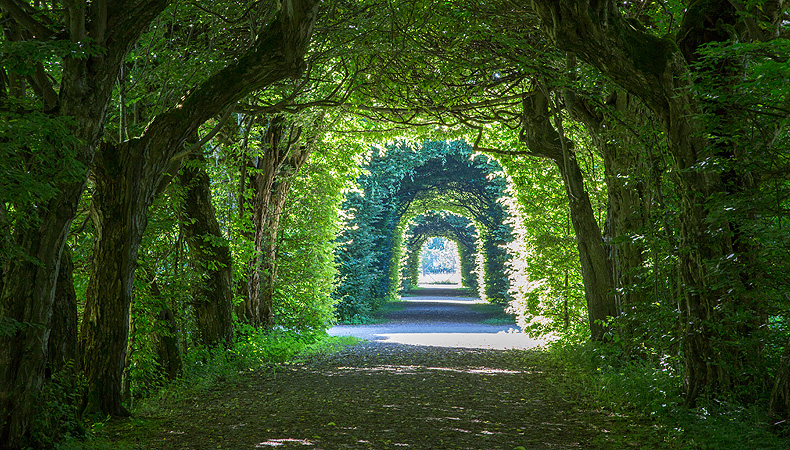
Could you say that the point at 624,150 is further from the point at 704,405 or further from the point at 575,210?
the point at 704,405

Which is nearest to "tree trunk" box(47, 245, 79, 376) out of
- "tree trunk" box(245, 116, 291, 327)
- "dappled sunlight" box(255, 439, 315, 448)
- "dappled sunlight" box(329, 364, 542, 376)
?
"dappled sunlight" box(255, 439, 315, 448)

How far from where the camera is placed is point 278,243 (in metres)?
13.3

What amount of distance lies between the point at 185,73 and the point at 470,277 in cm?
3861

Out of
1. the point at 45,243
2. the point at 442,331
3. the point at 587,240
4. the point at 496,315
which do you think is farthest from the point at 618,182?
the point at 496,315

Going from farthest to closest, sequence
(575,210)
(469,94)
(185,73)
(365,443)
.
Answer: (469,94) → (575,210) → (185,73) → (365,443)

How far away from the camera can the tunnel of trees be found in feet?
13.1

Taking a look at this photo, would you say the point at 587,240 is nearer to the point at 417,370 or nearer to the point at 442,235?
the point at 417,370

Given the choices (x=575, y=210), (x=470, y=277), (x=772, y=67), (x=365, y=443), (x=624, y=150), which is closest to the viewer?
(x=772, y=67)

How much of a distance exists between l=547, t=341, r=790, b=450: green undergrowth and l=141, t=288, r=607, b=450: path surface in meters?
0.24

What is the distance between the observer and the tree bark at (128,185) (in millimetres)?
5238

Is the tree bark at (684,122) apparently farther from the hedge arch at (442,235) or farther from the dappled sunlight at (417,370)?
the hedge arch at (442,235)

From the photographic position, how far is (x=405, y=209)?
2952cm

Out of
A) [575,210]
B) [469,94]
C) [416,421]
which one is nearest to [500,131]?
[469,94]

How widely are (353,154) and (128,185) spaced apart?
325 inches
